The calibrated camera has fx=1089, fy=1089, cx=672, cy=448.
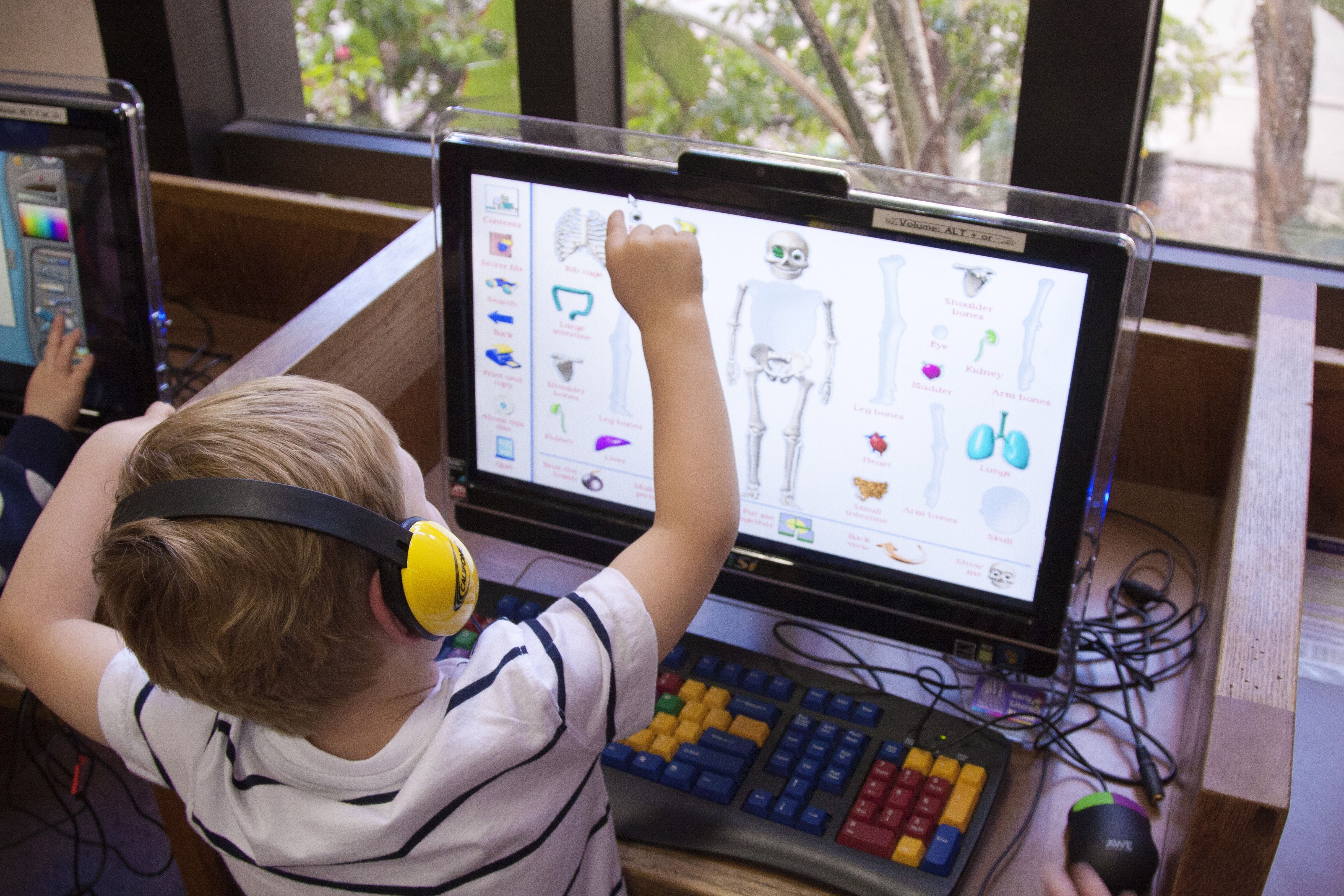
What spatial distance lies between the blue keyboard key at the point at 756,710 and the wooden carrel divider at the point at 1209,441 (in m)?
0.12

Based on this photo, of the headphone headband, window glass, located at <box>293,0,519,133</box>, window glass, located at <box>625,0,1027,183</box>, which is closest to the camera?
the headphone headband

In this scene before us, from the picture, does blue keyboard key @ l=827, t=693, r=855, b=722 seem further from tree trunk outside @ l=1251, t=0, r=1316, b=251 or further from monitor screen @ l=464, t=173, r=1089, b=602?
tree trunk outside @ l=1251, t=0, r=1316, b=251

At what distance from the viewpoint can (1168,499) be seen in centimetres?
121

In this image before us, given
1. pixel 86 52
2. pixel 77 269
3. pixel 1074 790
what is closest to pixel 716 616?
pixel 1074 790

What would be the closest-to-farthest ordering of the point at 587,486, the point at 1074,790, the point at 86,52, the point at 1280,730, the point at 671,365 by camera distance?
the point at 1280,730, the point at 671,365, the point at 1074,790, the point at 587,486, the point at 86,52

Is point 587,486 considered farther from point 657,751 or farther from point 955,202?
point 955,202

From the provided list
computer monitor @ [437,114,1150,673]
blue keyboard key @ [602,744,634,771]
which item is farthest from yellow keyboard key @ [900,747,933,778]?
blue keyboard key @ [602,744,634,771]

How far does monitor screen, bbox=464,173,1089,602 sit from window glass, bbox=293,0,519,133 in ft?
4.22

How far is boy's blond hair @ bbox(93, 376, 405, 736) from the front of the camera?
1.94 feet

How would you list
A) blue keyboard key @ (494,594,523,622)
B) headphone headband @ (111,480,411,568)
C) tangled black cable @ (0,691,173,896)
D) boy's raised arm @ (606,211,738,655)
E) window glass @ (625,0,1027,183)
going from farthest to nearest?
1. window glass @ (625,0,1027,183)
2. tangled black cable @ (0,691,173,896)
3. blue keyboard key @ (494,594,523,622)
4. boy's raised arm @ (606,211,738,655)
5. headphone headband @ (111,480,411,568)

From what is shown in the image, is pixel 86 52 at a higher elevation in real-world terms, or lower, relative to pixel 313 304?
higher

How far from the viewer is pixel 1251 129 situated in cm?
159

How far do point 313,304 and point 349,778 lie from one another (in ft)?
1.99

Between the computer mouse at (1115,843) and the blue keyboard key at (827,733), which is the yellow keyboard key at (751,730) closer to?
the blue keyboard key at (827,733)
